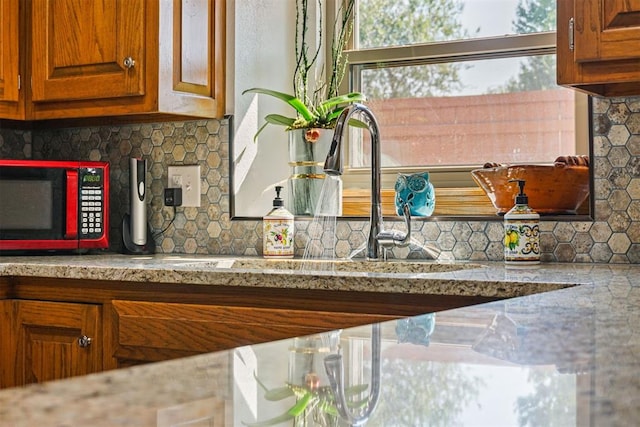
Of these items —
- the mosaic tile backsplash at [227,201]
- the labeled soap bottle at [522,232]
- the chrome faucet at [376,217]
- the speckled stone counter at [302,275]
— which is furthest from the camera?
the chrome faucet at [376,217]

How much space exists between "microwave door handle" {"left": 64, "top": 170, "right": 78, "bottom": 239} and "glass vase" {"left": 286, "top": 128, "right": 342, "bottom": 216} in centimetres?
63

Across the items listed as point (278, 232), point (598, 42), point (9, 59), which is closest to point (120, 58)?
point (9, 59)

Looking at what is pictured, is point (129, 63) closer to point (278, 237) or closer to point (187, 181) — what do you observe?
Answer: point (187, 181)

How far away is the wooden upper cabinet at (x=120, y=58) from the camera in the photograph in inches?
104

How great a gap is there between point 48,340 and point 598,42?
1.51 m

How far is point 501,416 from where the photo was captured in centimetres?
51

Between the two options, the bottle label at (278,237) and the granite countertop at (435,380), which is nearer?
the granite countertop at (435,380)

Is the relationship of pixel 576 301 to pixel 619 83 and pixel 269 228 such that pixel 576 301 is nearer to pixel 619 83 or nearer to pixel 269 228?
pixel 619 83

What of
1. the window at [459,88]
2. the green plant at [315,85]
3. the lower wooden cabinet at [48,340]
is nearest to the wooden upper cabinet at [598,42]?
the window at [459,88]

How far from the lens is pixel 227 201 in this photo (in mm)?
2867

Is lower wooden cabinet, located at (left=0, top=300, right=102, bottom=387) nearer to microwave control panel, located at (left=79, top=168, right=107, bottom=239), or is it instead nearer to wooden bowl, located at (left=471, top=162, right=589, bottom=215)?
microwave control panel, located at (left=79, top=168, right=107, bottom=239)

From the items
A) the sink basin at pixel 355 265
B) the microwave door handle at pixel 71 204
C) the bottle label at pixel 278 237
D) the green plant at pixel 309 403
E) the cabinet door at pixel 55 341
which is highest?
the microwave door handle at pixel 71 204

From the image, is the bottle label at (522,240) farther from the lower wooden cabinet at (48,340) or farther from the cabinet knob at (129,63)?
the cabinet knob at (129,63)

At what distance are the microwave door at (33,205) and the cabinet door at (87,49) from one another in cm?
26
